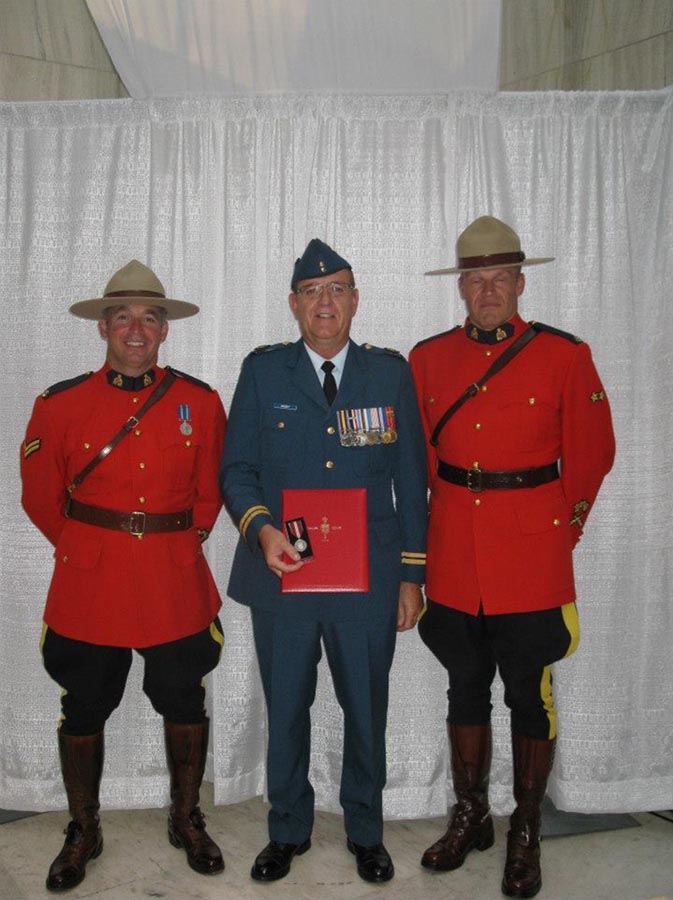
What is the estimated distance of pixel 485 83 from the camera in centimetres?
276

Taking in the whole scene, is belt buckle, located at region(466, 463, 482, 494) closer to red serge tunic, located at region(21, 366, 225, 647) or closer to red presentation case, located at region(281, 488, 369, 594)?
red presentation case, located at region(281, 488, 369, 594)

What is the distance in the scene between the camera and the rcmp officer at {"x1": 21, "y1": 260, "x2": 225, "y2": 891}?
7.75 feet

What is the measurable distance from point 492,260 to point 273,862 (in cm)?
182

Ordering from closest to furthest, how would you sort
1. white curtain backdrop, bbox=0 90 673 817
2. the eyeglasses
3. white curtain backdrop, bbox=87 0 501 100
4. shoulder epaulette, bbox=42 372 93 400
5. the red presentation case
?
the red presentation case, the eyeglasses, shoulder epaulette, bbox=42 372 93 400, white curtain backdrop, bbox=87 0 501 100, white curtain backdrop, bbox=0 90 673 817

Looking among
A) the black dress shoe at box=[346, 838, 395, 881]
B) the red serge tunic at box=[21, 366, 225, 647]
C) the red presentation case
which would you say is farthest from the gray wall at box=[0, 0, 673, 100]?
the black dress shoe at box=[346, 838, 395, 881]

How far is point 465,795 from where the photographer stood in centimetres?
257

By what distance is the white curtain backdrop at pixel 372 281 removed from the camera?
285 centimetres

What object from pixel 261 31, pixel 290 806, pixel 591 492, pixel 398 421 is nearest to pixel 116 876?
pixel 290 806

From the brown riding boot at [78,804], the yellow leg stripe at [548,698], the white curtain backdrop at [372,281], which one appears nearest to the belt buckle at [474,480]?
the yellow leg stripe at [548,698]

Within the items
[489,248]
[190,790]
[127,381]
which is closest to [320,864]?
[190,790]

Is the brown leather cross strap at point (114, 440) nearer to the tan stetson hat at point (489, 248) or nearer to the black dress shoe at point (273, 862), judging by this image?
the tan stetson hat at point (489, 248)

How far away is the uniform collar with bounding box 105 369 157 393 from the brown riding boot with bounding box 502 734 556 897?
1.48 meters

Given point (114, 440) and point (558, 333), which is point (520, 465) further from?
point (114, 440)

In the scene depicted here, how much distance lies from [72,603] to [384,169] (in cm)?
169
